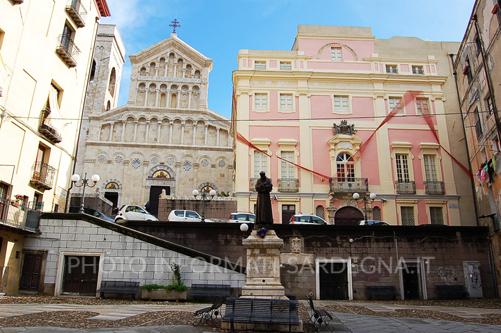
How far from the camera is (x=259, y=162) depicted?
93.3 feet

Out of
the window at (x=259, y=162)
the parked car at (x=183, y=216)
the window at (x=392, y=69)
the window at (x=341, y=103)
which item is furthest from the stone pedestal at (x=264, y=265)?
the window at (x=392, y=69)

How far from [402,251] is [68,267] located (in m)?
16.2

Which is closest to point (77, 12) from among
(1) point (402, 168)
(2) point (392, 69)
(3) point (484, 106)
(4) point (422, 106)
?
(2) point (392, 69)

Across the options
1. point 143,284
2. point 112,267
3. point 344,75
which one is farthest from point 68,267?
point 344,75

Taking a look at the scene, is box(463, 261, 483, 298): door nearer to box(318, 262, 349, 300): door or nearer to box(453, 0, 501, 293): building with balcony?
box(453, 0, 501, 293): building with balcony

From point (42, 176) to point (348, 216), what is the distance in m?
19.1

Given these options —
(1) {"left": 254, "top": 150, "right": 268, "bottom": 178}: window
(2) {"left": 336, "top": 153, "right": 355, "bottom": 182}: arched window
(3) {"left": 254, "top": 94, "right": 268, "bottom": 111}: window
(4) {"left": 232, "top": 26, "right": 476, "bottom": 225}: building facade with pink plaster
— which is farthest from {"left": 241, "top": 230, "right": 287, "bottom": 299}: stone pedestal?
(3) {"left": 254, "top": 94, "right": 268, "bottom": 111}: window

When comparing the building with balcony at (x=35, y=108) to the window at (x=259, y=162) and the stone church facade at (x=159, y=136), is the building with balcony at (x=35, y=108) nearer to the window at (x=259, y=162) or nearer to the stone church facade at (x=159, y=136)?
the window at (x=259, y=162)

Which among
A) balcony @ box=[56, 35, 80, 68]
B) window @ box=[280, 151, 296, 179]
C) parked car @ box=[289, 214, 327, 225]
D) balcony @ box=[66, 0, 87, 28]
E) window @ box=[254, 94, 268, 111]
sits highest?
balcony @ box=[66, 0, 87, 28]

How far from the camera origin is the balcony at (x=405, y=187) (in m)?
28.0

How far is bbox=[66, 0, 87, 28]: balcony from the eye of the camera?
21959 millimetres

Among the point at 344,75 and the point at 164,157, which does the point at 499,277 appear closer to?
the point at 344,75

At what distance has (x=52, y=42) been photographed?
819 inches

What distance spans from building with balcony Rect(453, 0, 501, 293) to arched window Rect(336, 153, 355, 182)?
304 inches
